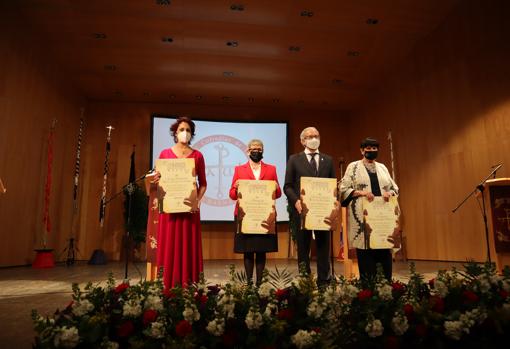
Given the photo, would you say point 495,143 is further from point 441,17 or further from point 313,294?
point 313,294

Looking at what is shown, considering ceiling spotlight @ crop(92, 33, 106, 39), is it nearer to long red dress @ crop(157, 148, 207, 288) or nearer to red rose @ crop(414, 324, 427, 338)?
long red dress @ crop(157, 148, 207, 288)

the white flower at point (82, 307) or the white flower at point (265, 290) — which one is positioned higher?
the white flower at point (265, 290)

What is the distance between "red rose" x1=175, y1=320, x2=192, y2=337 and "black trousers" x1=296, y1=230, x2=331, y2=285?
4.85ft

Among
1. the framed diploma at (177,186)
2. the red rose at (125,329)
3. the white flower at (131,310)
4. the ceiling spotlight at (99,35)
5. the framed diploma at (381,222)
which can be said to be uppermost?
the ceiling spotlight at (99,35)

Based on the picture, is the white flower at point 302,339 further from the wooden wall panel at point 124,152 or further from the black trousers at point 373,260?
the wooden wall panel at point 124,152

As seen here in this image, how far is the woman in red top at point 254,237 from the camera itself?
2.74m

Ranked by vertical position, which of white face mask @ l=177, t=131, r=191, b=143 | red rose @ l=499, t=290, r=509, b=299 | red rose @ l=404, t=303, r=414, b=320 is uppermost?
white face mask @ l=177, t=131, r=191, b=143

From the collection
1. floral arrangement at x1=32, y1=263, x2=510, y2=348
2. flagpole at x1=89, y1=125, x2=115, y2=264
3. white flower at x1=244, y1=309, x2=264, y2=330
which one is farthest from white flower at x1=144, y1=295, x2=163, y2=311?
flagpole at x1=89, y1=125, x2=115, y2=264

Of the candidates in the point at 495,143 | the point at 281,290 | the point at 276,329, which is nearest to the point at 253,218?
the point at 281,290

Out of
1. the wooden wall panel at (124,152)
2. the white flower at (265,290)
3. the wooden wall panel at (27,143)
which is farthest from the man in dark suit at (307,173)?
the wooden wall panel at (124,152)

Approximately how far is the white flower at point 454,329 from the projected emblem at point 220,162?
22.1 ft

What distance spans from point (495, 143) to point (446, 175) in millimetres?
996

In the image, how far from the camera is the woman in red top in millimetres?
2740

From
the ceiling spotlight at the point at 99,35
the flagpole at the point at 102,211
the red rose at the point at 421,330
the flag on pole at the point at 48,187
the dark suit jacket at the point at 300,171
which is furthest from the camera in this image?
the flagpole at the point at 102,211
